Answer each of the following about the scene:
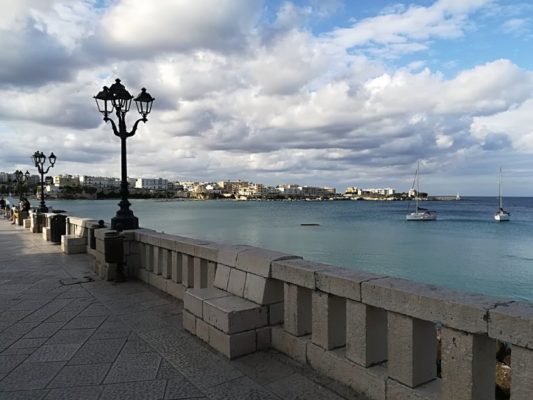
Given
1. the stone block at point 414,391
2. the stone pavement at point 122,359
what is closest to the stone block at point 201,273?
the stone pavement at point 122,359

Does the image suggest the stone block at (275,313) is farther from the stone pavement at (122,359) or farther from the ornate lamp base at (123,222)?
the ornate lamp base at (123,222)

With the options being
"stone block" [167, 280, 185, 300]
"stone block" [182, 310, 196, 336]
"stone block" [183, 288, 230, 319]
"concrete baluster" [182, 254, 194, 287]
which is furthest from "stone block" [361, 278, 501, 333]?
"stone block" [167, 280, 185, 300]

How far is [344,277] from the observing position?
3410mm

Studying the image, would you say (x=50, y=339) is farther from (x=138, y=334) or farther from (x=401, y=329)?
(x=401, y=329)

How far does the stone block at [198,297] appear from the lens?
15.1 feet

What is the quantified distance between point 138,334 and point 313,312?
2310 millimetres

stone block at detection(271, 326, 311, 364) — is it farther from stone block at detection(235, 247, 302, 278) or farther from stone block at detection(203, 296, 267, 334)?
stone block at detection(235, 247, 302, 278)

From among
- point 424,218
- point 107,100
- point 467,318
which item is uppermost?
point 107,100

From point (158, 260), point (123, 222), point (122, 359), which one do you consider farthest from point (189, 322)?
point (123, 222)

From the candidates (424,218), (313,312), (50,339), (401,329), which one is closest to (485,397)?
(401,329)

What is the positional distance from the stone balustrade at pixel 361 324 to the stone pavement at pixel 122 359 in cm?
21

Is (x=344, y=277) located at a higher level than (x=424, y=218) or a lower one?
higher

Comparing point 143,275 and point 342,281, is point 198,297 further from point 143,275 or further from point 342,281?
point 143,275

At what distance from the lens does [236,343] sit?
13.6 ft
